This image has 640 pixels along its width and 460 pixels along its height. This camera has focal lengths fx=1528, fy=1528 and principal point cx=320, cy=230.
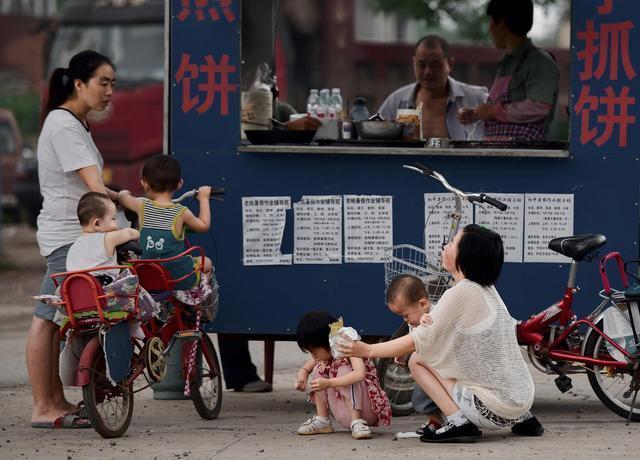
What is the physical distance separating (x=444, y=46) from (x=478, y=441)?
3.68 meters

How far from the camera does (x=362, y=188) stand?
8.12m

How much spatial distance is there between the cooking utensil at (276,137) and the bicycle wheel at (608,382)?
1864mm

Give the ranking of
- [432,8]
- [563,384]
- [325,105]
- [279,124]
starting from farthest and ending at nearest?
1. [432,8]
2. [325,105]
3. [279,124]
4. [563,384]

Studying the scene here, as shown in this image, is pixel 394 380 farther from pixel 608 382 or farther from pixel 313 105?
pixel 313 105

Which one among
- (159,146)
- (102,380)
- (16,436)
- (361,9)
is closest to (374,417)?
(102,380)

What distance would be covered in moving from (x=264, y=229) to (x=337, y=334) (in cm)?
151

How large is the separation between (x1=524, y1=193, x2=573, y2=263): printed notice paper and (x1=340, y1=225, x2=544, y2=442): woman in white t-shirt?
1362 mm

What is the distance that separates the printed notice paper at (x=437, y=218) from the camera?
319 inches

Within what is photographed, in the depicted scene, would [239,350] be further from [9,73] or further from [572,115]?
[9,73]

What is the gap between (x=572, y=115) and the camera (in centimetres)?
808

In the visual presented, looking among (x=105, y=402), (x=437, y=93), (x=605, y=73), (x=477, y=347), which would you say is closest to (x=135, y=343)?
(x=105, y=402)

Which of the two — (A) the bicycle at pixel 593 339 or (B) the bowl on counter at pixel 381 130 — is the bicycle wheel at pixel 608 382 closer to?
(A) the bicycle at pixel 593 339

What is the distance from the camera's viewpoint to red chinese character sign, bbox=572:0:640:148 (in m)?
8.01

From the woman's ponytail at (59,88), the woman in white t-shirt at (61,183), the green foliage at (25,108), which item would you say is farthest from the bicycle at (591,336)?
the green foliage at (25,108)
